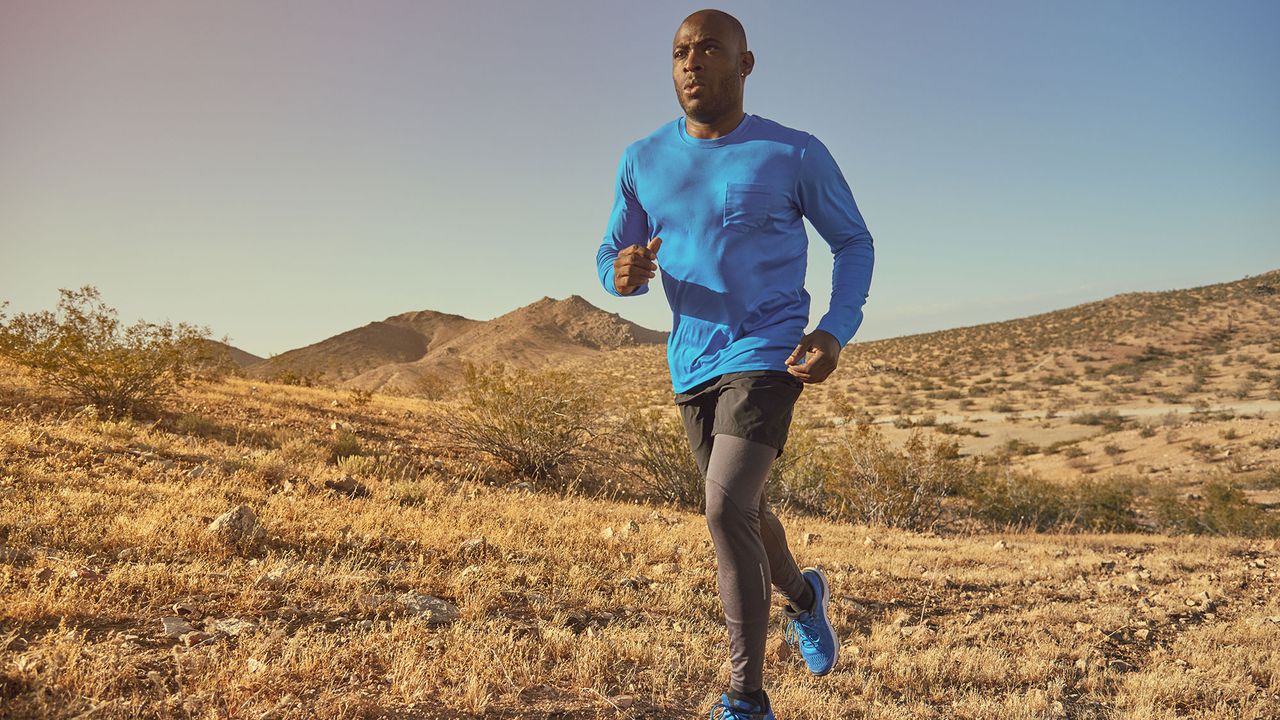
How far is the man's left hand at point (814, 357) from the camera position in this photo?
2254 millimetres

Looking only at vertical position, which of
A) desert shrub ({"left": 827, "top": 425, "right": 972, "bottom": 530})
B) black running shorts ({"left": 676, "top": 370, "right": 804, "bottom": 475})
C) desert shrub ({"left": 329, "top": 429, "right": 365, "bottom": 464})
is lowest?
desert shrub ({"left": 827, "top": 425, "right": 972, "bottom": 530})

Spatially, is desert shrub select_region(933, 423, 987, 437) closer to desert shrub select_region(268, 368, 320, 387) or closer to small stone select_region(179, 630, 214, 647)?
desert shrub select_region(268, 368, 320, 387)

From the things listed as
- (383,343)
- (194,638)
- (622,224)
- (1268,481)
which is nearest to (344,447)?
(194,638)

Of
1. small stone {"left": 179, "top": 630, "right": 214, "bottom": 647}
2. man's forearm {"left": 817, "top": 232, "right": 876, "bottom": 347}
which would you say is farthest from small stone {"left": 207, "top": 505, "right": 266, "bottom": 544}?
man's forearm {"left": 817, "top": 232, "right": 876, "bottom": 347}

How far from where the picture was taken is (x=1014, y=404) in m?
30.5

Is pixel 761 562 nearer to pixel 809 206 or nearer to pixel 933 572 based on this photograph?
pixel 809 206

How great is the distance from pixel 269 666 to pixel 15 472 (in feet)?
13.5

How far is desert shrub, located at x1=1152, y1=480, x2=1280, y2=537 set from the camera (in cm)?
1200

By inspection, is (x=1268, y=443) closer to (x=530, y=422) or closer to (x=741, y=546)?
(x=530, y=422)

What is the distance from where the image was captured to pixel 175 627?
2979 mm

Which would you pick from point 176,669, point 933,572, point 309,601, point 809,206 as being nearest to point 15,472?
point 309,601

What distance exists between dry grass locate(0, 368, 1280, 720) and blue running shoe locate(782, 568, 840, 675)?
144 mm

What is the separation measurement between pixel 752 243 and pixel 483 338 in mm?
67208

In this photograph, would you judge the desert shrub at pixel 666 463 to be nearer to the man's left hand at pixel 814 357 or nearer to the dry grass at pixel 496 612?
the dry grass at pixel 496 612
